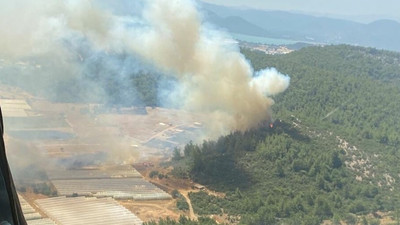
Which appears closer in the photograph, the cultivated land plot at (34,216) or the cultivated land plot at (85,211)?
the cultivated land plot at (34,216)

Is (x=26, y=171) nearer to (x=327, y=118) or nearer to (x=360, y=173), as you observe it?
(x=360, y=173)

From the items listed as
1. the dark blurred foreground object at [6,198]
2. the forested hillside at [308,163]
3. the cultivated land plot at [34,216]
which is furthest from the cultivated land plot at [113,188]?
the dark blurred foreground object at [6,198]

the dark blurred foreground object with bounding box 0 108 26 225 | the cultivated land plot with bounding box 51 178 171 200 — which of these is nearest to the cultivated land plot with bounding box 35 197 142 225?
the cultivated land plot with bounding box 51 178 171 200

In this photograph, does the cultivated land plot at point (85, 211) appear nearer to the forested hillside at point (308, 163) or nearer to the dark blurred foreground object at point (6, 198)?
the forested hillside at point (308, 163)

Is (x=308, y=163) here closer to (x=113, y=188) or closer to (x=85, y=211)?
(x=113, y=188)

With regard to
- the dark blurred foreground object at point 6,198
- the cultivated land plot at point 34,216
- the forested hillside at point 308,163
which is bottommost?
the forested hillside at point 308,163

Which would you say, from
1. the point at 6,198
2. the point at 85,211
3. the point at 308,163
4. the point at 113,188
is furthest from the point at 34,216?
the point at 308,163
